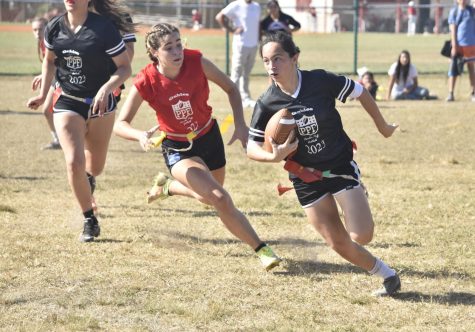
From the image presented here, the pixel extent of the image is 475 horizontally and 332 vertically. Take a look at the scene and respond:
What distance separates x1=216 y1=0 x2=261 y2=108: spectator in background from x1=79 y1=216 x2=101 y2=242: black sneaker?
9.68 metres

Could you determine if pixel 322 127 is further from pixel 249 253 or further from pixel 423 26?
pixel 423 26

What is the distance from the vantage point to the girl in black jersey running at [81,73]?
756 cm

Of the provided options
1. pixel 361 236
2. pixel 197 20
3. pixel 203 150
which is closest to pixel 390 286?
pixel 361 236

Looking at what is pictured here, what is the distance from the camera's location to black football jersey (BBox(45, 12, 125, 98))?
24.8 feet

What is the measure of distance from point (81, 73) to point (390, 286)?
126 inches

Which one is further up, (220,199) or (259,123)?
(259,123)

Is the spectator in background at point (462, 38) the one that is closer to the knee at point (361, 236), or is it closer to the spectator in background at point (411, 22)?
the knee at point (361, 236)

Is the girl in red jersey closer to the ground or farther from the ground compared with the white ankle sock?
farther from the ground

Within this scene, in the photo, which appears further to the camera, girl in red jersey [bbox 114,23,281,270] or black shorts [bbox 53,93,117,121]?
black shorts [bbox 53,93,117,121]

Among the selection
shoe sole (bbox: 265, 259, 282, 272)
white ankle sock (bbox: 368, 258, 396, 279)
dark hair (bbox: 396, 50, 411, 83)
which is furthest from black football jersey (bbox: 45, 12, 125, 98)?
dark hair (bbox: 396, 50, 411, 83)

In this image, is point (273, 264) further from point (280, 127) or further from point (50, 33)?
point (50, 33)

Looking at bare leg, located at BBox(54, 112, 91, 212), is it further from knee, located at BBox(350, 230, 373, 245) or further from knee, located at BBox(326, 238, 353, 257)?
knee, located at BBox(350, 230, 373, 245)

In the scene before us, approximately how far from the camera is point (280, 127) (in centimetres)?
576

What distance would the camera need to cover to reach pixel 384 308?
577 centimetres
